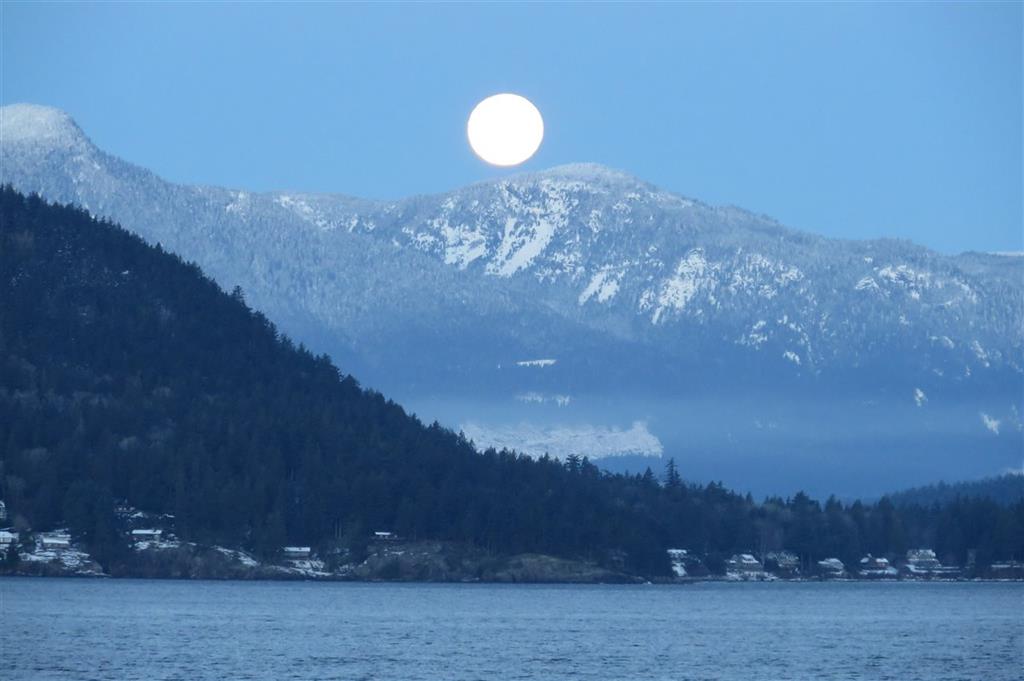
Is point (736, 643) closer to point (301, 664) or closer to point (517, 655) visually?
point (517, 655)

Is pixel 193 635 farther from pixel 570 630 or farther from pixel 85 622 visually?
pixel 570 630

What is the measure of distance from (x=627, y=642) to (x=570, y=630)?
52.9ft

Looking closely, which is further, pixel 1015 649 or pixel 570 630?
pixel 570 630

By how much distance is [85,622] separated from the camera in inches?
7313

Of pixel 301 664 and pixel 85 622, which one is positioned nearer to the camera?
pixel 301 664

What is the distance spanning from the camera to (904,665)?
161 m

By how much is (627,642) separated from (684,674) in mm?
32311

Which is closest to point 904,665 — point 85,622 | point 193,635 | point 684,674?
point 684,674

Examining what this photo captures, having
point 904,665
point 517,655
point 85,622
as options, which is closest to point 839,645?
point 904,665

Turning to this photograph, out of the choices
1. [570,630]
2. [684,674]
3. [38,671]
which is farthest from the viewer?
[570,630]

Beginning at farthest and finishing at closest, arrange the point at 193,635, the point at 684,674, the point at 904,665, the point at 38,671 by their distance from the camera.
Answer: the point at 193,635 → the point at 904,665 → the point at 684,674 → the point at 38,671

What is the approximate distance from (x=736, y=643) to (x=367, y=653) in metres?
40.3

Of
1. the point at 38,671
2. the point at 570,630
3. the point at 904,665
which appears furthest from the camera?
the point at 570,630

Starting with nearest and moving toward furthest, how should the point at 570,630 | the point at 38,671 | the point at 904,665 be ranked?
the point at 38,671 → the point at 904,665 → the point at 570,630
